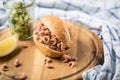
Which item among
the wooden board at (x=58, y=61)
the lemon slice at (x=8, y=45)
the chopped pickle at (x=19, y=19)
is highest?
the chopped pickle at (x=19, y=19)

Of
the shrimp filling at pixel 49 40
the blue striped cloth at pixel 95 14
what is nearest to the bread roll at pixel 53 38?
the shrimp filling at pixel 49 40

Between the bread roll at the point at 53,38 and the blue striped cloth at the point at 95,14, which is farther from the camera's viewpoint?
the blue striped cloth at the point at 95,14

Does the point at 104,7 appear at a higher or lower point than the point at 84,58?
higher

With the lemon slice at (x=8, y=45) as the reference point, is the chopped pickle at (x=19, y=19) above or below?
above

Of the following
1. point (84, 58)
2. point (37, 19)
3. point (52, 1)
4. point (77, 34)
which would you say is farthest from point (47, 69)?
point (52, 1)

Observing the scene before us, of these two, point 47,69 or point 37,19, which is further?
point 37,19

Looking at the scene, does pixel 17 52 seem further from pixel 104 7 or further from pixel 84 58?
pixel 104 7

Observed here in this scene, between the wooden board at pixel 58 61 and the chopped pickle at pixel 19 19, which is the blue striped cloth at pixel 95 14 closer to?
the wooden board at pixel 58 61
